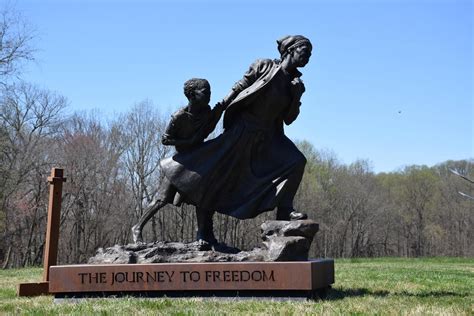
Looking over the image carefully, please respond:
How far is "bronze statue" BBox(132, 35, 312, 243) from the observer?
8.67m

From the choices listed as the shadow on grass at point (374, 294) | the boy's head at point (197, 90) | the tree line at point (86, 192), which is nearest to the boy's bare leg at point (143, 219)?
the boy's head at point (197, 90)

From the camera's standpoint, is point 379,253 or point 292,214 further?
point 379,253

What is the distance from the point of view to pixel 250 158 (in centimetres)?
893

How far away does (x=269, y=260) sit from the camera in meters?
7.69

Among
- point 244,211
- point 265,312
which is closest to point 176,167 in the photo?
point 244,211

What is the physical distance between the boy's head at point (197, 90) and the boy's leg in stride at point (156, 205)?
1.19m

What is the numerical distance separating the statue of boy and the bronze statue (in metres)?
0.02

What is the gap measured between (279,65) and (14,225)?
29.3 meters

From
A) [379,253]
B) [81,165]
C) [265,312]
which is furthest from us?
[379,253]

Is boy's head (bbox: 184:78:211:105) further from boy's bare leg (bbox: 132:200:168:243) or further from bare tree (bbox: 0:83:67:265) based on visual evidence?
bare tree (bbox: 0:83:67:265)

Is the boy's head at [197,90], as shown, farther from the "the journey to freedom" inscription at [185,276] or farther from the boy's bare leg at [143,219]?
the "the journey to freedom" inscription at [185,276]

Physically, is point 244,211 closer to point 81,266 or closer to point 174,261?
point 174,261

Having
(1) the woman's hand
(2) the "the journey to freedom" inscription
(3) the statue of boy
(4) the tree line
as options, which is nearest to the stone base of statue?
(2) the "the journey to freedom" inscription

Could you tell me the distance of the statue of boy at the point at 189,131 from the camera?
28.6ft
